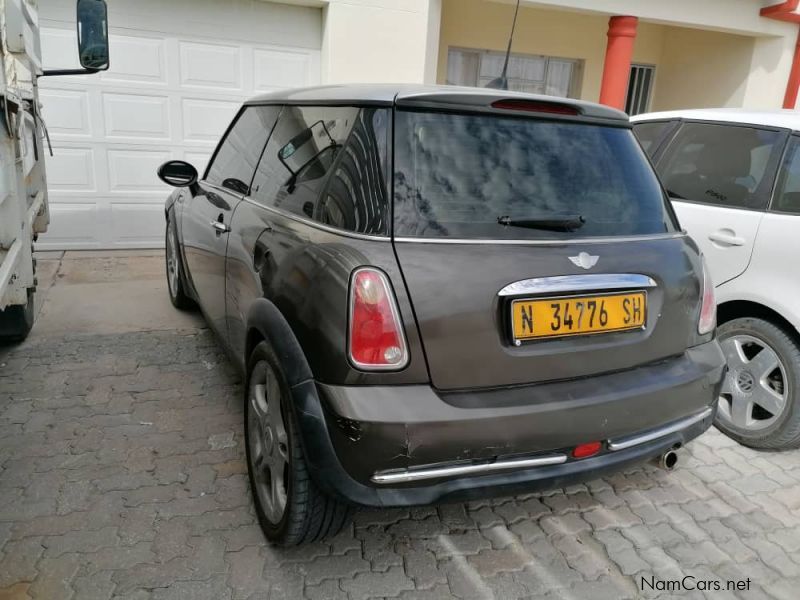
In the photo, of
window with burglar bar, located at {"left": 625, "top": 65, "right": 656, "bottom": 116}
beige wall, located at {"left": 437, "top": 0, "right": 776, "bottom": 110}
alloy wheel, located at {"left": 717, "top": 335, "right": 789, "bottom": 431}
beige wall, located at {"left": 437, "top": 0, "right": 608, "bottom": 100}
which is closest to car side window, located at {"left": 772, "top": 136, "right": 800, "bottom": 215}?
alloy wheel, located at {"left": 717, "top": 335, "right": 789, "bottom": 431}

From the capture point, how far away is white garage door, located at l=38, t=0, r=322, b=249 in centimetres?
615

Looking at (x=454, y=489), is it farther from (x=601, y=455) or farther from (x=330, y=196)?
(x=330, y=196)

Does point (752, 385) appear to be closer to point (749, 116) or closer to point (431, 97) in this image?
point (749, 116)

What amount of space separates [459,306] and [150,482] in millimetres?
1689

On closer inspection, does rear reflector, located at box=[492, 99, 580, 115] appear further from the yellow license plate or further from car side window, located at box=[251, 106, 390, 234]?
the yellow license plate

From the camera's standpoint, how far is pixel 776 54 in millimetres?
8758

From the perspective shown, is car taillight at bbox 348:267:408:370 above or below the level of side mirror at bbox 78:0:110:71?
below

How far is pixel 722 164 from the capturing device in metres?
3.55

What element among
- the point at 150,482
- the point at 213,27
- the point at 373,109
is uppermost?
the point at 213,27

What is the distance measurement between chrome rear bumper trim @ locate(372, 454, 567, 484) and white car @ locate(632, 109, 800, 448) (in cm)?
162

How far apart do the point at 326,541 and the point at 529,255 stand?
52.9 inches

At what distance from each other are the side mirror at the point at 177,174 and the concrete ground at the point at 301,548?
4.05 feet

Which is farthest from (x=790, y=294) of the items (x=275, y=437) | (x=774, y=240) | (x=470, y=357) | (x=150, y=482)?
(x=150, y=482)

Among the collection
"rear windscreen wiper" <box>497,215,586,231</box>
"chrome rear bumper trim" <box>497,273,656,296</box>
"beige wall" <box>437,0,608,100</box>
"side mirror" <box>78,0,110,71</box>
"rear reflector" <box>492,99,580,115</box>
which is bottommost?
"chrome rear bumper trim" <box>497,273,656,296</box>
